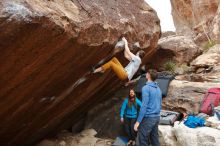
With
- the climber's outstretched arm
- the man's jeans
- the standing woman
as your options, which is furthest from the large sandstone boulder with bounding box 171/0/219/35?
the man's jeans

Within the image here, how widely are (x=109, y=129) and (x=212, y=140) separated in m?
3.65

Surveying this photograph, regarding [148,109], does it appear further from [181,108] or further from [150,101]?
[181,108]

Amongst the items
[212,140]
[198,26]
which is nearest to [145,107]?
[212,140]

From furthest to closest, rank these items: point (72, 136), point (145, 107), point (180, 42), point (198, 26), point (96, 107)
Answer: point (198, 26) < point (180, 42) < point (96, 107) < point (72, 136) < point (145, 107)

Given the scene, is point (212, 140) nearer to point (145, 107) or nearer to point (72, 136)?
point (145, 107)

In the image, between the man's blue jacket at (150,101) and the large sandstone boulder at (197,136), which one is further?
the large sandstone boulder at (197,136)

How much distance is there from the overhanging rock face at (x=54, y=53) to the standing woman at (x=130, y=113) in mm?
866

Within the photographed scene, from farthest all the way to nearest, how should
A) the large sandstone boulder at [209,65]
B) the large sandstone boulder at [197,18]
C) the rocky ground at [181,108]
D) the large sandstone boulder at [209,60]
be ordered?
1. the large sandstone boulder at [197,18]
2. the large sandstone boulder at [209,60]
3. the large sandstone boulder at [209,65]
4. the rocky ground at [181,108]

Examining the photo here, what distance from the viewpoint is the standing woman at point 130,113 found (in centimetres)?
845

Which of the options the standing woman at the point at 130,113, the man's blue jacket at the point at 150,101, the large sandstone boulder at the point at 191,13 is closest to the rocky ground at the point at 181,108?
the standing woman at the point at 130,113

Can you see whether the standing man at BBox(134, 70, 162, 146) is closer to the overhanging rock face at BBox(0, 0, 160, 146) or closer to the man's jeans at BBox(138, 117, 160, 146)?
the man's jeans at BBox(138, 117, 160, 146)

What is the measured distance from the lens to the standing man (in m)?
6.51

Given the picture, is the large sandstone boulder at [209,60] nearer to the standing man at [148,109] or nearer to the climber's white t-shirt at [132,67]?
the climber's white t-shirt at [132,67]

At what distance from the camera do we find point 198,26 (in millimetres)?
21188
